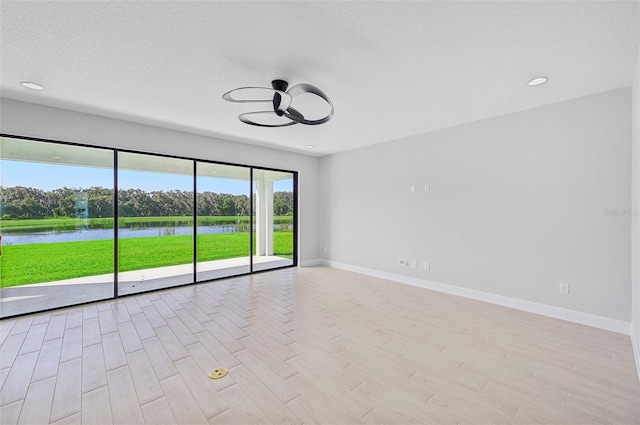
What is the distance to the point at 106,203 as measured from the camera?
13.0 feet

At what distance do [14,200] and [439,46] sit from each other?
5.22 m

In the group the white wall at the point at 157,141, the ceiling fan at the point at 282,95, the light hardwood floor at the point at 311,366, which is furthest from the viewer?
the white wall at the point at 157,141

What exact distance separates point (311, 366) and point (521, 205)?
11.2 feet

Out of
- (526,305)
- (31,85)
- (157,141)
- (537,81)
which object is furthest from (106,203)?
(526,305)

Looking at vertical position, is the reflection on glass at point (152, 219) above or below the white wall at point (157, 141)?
below

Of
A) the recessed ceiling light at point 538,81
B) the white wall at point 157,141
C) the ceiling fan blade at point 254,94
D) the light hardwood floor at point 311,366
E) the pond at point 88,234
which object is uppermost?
the ceiling fan blade at point 254,94

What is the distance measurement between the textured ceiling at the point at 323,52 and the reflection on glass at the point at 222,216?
1.74 m

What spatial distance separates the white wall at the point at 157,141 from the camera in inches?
127

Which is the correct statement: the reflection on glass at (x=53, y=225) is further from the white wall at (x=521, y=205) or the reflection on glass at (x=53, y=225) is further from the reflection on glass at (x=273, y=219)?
the white wall at (x=521, y=205)

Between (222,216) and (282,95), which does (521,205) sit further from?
(222,216)

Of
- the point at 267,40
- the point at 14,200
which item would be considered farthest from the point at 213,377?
the point at 14,200

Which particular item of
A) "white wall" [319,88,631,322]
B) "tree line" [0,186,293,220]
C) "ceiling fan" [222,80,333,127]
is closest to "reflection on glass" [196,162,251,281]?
"tree line" [0,186,293,220]

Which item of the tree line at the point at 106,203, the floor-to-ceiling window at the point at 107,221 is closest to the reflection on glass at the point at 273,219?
the floor-to-ceiling window at the point at 107,221

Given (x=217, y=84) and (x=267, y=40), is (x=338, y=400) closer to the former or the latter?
(x=267, y=40)
